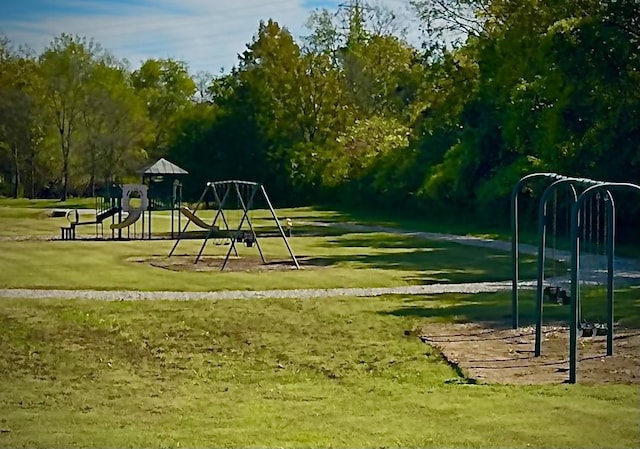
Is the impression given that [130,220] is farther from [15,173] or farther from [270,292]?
[270,292]

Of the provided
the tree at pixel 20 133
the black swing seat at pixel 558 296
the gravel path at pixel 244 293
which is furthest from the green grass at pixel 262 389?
the tree at pixel 20 133

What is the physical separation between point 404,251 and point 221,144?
2828cm

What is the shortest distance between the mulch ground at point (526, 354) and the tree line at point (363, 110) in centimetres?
715

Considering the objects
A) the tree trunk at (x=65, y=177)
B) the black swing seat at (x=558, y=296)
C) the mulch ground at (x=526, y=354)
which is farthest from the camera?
the tree trunk at (x=65, y=177)

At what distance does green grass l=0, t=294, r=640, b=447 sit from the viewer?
6922 millimetres

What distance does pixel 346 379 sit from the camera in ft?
30.2

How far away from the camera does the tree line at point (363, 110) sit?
22.7 meters

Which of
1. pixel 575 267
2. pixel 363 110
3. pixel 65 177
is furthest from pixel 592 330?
pixel 363 110

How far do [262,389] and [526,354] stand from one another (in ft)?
9.44

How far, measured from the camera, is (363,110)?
51781mm

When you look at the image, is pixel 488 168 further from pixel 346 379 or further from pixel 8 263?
pixel 346 379

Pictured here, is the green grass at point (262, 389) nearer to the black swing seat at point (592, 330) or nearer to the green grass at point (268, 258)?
the black swing seat at point (592, 330)

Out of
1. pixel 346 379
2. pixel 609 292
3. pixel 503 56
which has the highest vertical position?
pixel 503 56

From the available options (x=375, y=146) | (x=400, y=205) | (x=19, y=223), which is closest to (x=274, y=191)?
(x=375, y=146)
